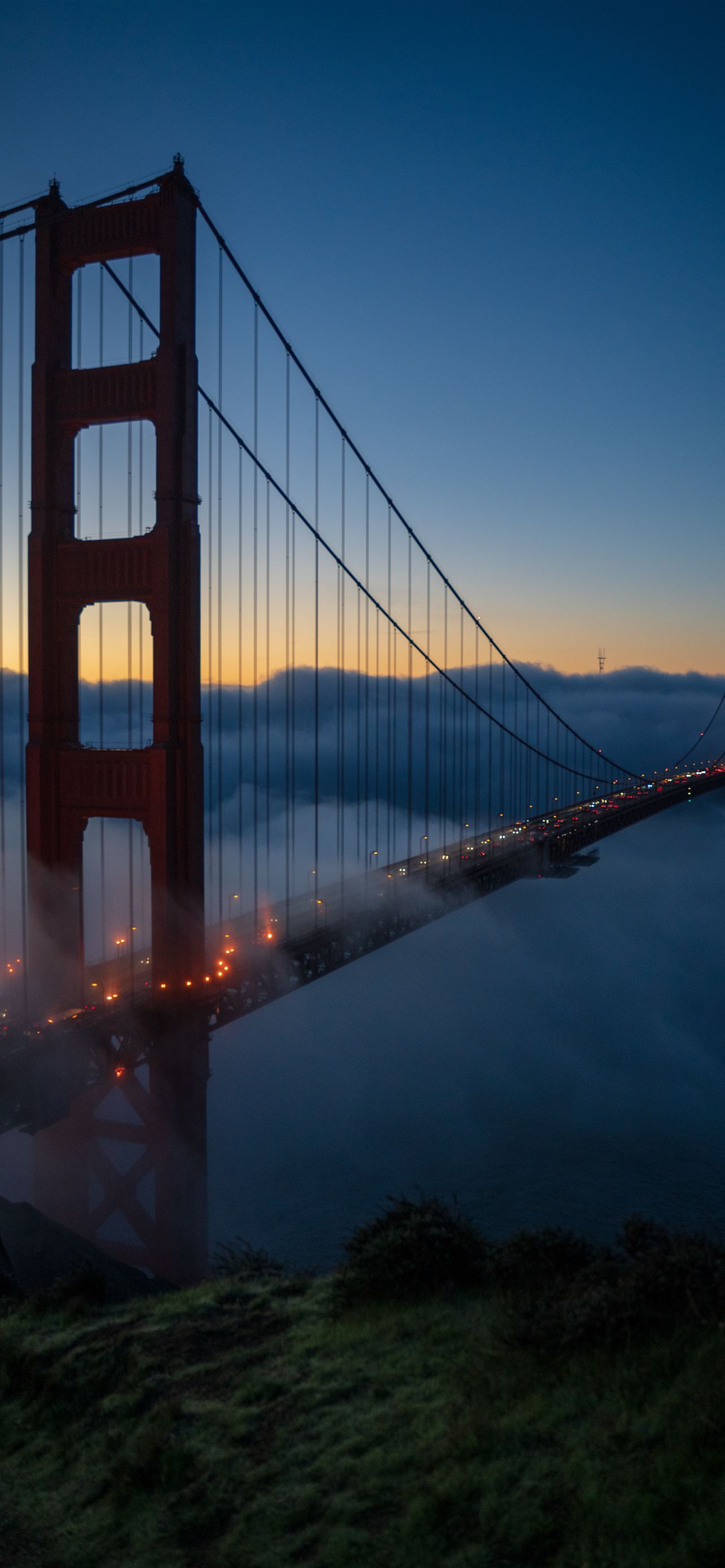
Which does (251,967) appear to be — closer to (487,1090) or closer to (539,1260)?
(539,1260)

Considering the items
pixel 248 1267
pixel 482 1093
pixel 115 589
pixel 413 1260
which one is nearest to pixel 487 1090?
pixel 482 1093

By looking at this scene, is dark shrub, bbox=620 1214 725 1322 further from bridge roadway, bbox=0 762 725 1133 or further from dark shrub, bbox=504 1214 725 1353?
bridge roadway, bbox=0 762 725 1133

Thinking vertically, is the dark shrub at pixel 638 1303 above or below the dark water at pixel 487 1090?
above

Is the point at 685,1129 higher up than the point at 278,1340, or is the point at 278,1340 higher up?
the point at 278,1340

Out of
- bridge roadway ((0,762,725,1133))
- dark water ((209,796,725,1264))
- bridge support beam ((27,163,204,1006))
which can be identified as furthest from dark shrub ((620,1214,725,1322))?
bridge support beam ((27,163,204,1006))

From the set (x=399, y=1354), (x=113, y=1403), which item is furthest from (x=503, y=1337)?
(x=113, y=1403)

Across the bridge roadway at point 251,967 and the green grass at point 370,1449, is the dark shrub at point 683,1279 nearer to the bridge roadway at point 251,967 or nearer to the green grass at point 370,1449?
the green grass at point 370,1449

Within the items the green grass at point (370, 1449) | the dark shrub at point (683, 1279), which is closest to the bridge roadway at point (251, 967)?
the green grass at point (370, 1449)

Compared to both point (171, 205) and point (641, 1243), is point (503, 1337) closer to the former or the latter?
point (641, 1243)

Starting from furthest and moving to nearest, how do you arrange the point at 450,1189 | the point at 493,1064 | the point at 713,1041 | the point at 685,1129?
1. the point at 713,1041
2. the point at 493,1064
3. the point at 685,1129
4. the point at 450,1189
